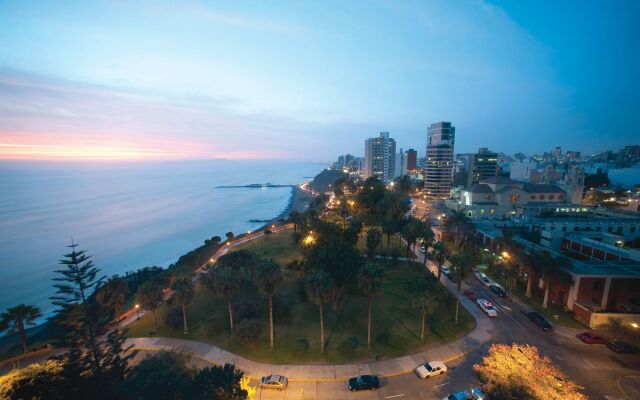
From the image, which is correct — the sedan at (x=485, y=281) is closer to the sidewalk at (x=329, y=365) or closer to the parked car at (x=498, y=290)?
the parked car at (x=498, y=290)

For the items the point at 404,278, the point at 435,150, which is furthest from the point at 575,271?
the point at 435,150

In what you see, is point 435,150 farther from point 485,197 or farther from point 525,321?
point 525,321

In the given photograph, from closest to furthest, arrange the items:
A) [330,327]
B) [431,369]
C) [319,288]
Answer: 1. [431,369]
2. [319,288]
3. [330,327]

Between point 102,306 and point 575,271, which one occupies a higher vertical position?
point 575,271

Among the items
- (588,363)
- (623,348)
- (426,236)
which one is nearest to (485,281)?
(426,236)

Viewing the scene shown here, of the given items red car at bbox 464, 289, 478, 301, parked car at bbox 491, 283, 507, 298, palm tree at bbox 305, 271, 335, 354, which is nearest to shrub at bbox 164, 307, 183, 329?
palm tree at bbox 305, 271, 335, 354

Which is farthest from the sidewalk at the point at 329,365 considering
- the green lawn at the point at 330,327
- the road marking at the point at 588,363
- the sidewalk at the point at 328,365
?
the road marking at the point at 588,363

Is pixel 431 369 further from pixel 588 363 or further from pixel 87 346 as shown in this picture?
pixel 87 346

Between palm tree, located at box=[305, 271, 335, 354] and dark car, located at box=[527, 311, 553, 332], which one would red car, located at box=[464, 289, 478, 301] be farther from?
palm tree, located at box=[305, 271, 335, 354]
